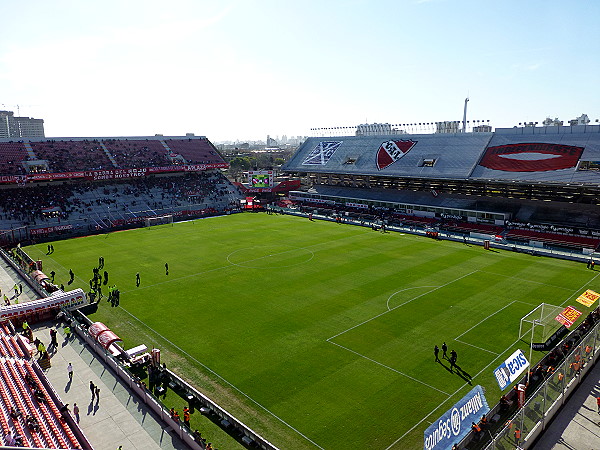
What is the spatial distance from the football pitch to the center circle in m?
0.19

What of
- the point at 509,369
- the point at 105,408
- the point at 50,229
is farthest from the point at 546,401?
the point at 50,229

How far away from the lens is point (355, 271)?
36875 millimetres

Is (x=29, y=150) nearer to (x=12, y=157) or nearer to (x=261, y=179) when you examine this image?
(x=12, y=157)

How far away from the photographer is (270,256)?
1668 inches

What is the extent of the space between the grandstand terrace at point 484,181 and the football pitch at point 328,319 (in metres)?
10.6

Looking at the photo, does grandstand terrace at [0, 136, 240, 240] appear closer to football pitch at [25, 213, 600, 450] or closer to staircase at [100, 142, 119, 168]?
staircase at [100, 142, 119, 168]

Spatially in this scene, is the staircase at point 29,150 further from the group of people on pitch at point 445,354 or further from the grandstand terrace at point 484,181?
the group of people on pitch at point 445,354

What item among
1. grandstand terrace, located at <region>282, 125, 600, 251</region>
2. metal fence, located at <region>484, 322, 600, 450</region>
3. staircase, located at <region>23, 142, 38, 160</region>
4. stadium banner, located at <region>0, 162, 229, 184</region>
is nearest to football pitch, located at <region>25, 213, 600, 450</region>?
metal fence, located at <region>484, 322, 600, 450</region>

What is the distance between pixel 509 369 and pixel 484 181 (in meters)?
→ 45.6

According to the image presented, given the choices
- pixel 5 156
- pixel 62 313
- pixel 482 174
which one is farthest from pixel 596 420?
pixel 5 156

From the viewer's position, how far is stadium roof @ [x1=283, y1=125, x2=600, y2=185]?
5366cm

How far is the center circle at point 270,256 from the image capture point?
129ft

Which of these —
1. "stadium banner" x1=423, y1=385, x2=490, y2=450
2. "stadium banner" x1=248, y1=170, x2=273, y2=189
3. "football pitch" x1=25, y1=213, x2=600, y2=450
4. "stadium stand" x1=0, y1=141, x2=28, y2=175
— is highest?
"stadium stand" x1=0, y1=141, x2=28, y2=175

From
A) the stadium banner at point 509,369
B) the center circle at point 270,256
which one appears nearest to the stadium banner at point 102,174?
the center circle at point 270,256
